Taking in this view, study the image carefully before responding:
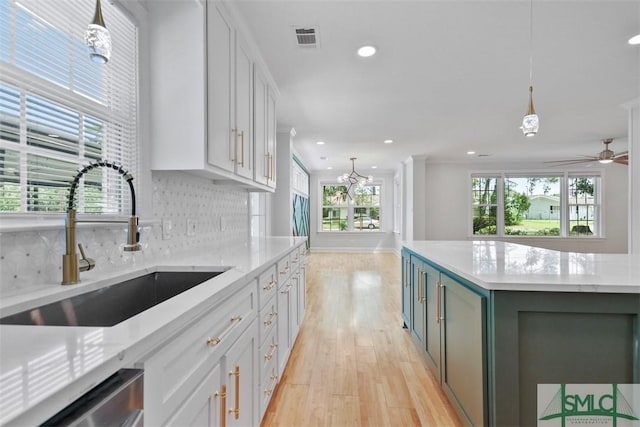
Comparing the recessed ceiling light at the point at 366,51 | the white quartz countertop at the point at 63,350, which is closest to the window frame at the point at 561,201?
the recessed ceiling light at the point at 366,51

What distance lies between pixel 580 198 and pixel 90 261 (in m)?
10.1

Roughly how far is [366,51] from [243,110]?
1.14m

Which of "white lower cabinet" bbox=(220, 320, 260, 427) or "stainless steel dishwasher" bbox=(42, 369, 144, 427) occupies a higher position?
"stainless steel dishwasher" bbox=(42, 369, 144, 427)

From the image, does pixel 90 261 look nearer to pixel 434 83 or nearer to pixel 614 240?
pixel 434 83

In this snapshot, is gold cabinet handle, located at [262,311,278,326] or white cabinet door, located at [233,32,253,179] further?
white cabinet door, located at [233,32,253,179]

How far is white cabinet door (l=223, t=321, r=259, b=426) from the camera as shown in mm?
1134

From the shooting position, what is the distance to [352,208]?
31.6 feet

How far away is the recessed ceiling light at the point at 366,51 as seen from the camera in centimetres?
248

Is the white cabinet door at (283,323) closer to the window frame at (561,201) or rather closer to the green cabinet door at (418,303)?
the green cabinet door at (418,303)

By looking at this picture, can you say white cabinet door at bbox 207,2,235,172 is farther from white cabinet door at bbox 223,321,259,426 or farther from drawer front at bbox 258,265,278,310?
white cabinet door at bbox 223,321,259,426

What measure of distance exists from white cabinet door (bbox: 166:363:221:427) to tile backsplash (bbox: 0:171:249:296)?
64 cm

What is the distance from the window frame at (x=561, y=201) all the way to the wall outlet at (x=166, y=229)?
770cm

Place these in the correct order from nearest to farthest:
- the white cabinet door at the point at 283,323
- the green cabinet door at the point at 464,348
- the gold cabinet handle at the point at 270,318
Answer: the green cabinet door at the point at 464,348 < the gold cabinet handle at the point at 270,318 < the white cabinet door at the point at 283,323

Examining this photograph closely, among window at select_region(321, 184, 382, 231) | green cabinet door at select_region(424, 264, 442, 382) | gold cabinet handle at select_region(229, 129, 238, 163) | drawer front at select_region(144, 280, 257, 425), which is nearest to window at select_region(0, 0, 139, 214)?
gold cabinet handle at select_region(229, 129, 238, 163)
